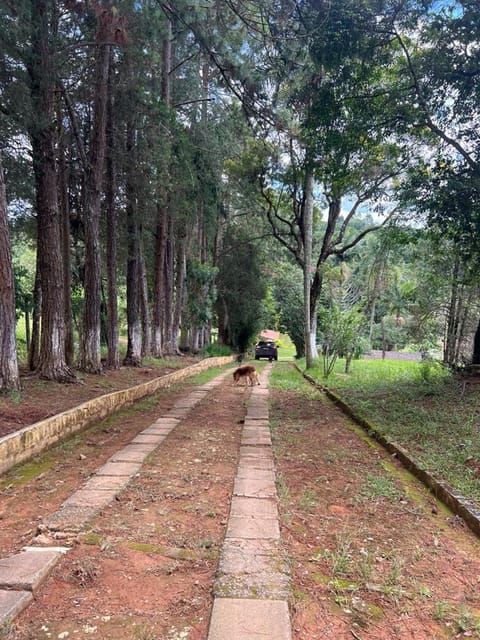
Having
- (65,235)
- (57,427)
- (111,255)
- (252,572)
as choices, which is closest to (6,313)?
(57,427)

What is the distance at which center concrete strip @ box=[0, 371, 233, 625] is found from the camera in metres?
2.11

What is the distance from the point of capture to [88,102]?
1064 cm

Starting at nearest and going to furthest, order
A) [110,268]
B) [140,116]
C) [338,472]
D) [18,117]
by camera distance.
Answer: [338,472]
[18,117]
[140,116]
[110,268]

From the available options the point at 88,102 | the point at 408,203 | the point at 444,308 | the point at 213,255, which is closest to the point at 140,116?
the point at 88,102

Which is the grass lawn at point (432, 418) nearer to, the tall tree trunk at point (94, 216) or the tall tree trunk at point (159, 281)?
the tall tree trunk at point (94, 216)

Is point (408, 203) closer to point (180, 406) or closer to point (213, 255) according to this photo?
point (180, 406)

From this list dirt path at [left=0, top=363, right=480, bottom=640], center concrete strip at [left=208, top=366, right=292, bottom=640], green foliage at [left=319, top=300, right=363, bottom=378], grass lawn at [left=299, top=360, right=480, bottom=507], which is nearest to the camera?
center concrete strip at [left=208, top=366, right=292, bottom=640]

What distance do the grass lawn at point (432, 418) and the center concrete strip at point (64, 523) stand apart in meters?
2.88

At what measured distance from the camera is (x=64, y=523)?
293cm

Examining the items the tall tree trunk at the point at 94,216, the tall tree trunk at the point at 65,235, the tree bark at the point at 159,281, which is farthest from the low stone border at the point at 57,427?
the tree bark at the point at 159,281

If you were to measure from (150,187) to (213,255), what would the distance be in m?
13.7

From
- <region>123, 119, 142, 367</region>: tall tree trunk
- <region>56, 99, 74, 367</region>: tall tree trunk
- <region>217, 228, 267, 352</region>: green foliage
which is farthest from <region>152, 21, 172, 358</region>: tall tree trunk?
<region>217, 228, 267, 352</region>: green foliage

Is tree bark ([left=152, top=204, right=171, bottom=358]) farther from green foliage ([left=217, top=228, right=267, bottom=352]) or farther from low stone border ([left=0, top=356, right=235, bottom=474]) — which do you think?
green foliage ([left=217, top=228, right=267, bottom=352])

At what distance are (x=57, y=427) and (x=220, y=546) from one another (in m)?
3.21
